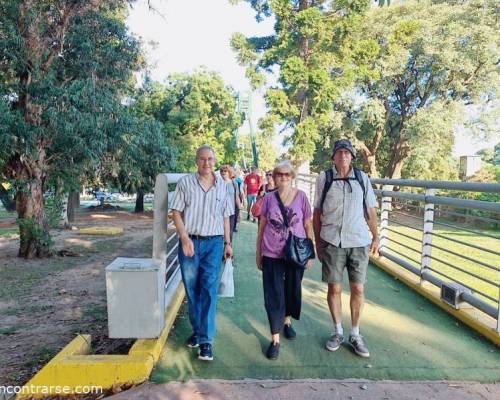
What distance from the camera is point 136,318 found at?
3697 millimetres

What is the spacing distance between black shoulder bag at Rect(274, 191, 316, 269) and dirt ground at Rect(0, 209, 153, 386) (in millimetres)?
1879

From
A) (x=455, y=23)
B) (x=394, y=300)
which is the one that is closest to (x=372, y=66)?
(x=455, y=23)

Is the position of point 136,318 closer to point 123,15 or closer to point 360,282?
point 360,282

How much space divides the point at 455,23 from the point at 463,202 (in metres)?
18.8

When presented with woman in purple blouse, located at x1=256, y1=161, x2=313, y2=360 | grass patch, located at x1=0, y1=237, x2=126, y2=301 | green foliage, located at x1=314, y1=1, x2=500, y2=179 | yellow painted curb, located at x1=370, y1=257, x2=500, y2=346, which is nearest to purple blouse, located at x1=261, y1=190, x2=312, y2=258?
woman in purple blouse, located at x1=256, y1=161, x2=313, y2=360

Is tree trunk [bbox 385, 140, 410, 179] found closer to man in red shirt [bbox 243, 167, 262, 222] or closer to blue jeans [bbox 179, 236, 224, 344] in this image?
man in red shirt [bbox 243, 167, 262, 222]

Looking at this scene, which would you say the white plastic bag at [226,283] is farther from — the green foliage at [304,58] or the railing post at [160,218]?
the green foliage at [304,58]

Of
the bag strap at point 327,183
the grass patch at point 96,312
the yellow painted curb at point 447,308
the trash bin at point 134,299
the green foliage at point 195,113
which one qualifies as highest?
the green foliage at point 195,113

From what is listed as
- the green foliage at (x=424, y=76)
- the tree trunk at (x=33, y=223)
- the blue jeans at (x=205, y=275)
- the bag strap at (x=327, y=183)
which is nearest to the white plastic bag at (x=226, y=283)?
the blue jeans at (x=205, y=275)

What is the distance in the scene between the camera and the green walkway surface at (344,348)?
3.44 m

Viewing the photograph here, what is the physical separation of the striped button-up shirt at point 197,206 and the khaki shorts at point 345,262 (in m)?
0.93

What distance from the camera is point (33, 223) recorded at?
10.1 meters

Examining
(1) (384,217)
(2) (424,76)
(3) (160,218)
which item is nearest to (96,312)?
(3) (160,218)

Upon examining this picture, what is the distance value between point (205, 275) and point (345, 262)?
45.0 inches
